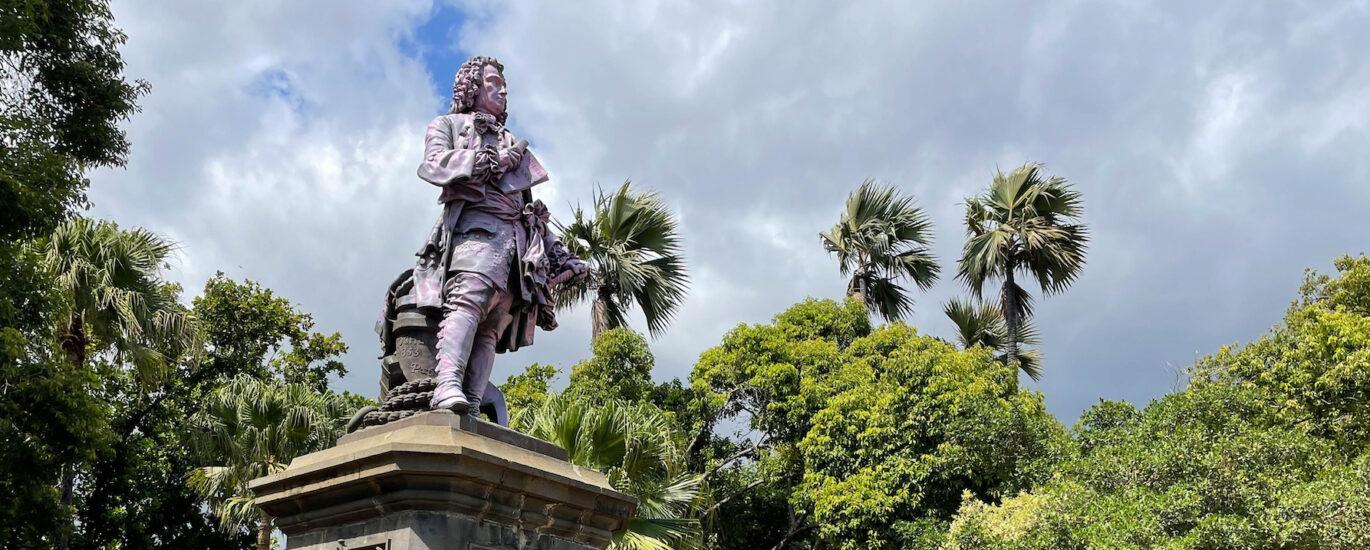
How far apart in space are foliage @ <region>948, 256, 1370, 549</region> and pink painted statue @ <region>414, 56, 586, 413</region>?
29.2 ft

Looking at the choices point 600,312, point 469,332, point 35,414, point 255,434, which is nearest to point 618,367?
point 600,312

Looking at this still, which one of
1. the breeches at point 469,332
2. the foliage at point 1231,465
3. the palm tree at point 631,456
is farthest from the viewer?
the foliage at point 1231,465

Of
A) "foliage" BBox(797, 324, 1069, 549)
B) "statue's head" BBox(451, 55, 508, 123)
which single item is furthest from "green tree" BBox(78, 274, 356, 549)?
"statue's head" BBox(451, 55, 508, 123)

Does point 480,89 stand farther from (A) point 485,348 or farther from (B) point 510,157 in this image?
(A) point 485,348

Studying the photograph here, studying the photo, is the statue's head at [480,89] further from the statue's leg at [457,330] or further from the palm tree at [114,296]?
the palm tree at [114,296]

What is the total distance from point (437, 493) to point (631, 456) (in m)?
7.13

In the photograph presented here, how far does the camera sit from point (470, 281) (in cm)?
594

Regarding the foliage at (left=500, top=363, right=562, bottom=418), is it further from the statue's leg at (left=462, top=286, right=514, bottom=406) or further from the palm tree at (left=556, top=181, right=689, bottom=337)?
the statue's leg at (left=462, top=286, right=514, bottom=406)

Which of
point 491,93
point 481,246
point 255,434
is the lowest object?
point 481,246

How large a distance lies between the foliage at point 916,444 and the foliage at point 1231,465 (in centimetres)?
101

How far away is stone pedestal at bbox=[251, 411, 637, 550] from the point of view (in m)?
5.22

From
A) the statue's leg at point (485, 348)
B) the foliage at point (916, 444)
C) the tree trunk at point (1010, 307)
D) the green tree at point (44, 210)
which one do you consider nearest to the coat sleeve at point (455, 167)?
the statue's leg at point (485, 348)

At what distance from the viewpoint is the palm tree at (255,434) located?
540 inches

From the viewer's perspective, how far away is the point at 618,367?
2066 cm
